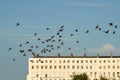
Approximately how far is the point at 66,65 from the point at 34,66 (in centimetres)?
1035

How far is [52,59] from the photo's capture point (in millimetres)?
171750

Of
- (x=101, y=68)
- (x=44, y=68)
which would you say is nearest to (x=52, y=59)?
(x=44, y=68)

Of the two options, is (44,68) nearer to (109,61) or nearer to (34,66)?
(34,66)

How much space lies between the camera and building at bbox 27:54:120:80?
17000 cm

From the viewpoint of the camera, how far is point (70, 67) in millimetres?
170750

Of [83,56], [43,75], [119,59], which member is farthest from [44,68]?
[119,59]

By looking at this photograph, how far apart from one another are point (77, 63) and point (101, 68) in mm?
8003

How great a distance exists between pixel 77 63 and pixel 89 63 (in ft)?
13.0

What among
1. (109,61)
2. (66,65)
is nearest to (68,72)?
(66,65)

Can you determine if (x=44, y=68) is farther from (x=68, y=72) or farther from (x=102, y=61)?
(x=102, y=61)

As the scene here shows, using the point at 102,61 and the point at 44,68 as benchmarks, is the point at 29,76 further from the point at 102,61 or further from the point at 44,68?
the point at 102,61

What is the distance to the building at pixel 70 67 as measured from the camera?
6693 inches

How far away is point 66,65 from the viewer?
170625 mm

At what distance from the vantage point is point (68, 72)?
170750mm
